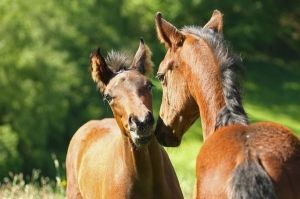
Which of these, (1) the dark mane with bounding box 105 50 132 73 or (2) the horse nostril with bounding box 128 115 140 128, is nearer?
(2) the horse nostril with bounding box 128 115 140 128

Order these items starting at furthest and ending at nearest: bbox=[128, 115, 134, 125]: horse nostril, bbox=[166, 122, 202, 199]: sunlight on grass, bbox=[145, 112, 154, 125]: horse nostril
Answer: bbox=[166, 122, 202, 199]: sunlight on grass
bbox=[128, 115, 134, 125]: horse nostril
bbox=[145, 112, 154, 125]: horse nostril

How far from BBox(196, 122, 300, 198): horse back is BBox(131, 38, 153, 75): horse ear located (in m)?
2.38

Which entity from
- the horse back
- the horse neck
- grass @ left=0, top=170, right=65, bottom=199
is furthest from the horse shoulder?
the horse back

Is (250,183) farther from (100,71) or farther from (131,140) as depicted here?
(100,71)

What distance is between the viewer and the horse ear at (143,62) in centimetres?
771

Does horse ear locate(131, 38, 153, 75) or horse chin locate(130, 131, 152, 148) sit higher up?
horse ear locate(131, 38, 153, 75)

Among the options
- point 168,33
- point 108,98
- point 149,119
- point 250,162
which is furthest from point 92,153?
point 250,162

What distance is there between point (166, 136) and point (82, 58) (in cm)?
3254

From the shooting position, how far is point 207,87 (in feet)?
20.0

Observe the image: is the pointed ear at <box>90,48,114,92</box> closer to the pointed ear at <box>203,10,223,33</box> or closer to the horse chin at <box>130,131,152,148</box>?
the horse chin at <box>130,131,152,148</box>

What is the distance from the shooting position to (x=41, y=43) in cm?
3691

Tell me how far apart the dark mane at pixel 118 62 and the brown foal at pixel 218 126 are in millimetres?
877

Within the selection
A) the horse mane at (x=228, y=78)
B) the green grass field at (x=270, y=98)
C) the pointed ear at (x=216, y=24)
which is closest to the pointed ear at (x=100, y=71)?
the pointed ear at (x=216, y=24)

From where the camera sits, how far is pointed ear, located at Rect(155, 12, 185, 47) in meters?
6.48
